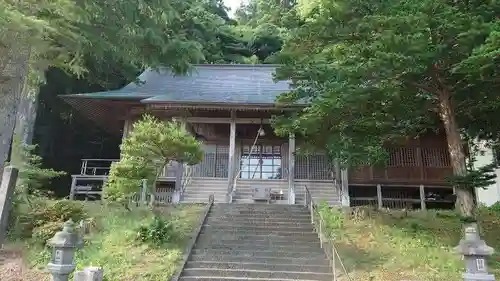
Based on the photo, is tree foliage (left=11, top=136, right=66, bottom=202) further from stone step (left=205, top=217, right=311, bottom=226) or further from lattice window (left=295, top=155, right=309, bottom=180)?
lattice window (left=295, top=155, right=309, bottom=180)

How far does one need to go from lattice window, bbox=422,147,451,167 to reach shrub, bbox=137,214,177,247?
10720mm

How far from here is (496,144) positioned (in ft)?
37.2

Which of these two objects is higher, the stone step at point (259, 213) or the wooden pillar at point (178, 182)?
the wooden pillar at point (178, 182)

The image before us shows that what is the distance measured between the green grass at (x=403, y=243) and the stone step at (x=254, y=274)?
750mm

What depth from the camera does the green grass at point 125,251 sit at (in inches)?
329

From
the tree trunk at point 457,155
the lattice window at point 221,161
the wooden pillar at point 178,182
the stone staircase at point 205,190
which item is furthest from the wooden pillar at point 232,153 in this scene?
the tree trunk at point 457,155

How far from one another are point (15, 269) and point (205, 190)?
8.00 metres

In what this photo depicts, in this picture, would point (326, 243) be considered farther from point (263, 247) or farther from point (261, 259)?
point (261, 259)

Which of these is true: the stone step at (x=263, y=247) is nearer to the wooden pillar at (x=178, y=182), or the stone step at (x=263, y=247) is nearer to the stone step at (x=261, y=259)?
the stone step at (x=261, y=259)

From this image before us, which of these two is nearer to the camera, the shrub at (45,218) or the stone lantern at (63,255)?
the stone lantern at (63,255)

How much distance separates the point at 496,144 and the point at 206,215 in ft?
27.2

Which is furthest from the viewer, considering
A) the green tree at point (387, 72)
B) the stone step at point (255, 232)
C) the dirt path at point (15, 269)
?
the stone step at point (255, 232)

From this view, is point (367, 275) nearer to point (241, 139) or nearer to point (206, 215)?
point (206, 215)

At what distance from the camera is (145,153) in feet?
37.8
